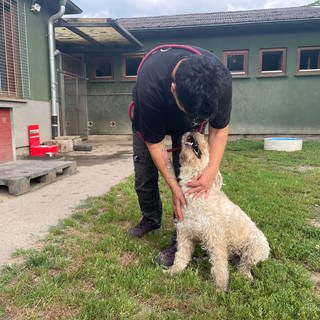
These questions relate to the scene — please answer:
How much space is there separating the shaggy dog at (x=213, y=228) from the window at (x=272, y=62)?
11.2 meters

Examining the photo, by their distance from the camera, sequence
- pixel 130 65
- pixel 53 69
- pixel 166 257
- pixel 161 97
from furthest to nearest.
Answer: pixel 130 65 → pixel 53 69 → pixel 166 257 → pixel 161 97

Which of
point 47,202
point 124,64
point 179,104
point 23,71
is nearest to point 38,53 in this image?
point 23,71

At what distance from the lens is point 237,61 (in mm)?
12938

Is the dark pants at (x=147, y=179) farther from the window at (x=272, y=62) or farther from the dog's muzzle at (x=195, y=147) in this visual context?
the window at (x=272, y=62)

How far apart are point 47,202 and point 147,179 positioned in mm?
1906

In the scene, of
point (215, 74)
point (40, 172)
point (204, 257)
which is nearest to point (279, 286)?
point (204, 257)

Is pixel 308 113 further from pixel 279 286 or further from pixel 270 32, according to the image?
pixel 279 286

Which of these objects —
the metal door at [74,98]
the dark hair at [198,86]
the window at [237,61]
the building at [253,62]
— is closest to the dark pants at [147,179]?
the dark hair at [198,86]

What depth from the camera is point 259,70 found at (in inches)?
502

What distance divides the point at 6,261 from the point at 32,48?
7.24 metres

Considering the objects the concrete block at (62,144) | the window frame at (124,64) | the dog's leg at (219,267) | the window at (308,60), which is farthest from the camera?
the window frame at (124,64)

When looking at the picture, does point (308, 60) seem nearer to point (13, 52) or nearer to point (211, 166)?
point (13, 52)

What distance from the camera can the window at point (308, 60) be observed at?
1251 cm

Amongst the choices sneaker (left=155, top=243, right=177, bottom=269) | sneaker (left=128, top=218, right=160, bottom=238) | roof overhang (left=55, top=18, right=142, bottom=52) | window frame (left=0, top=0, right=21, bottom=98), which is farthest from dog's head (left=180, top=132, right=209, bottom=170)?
roof overhang (left=55, top=18, right=142, bottom=52)
